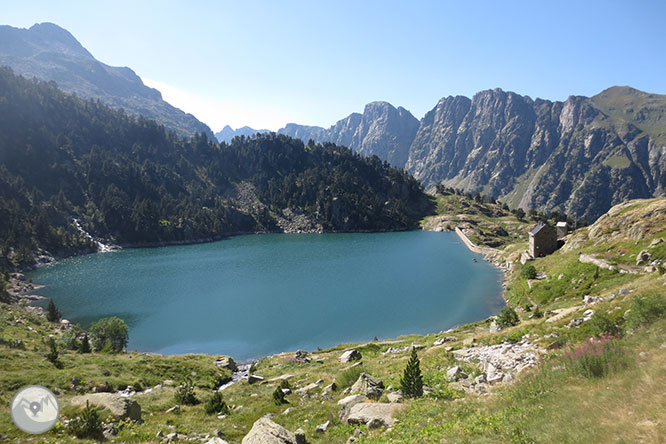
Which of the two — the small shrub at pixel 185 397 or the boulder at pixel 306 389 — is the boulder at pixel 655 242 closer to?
the boulder at pixel 306 389

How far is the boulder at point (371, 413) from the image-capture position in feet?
48.5

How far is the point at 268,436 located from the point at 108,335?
147 ft

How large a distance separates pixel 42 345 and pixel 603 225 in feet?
300

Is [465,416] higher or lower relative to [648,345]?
lower

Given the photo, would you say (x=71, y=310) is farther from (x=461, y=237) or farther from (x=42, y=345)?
(x=461, y=237)

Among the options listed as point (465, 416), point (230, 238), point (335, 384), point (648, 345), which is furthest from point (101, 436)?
point (230, 238)

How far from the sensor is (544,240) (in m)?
80.1

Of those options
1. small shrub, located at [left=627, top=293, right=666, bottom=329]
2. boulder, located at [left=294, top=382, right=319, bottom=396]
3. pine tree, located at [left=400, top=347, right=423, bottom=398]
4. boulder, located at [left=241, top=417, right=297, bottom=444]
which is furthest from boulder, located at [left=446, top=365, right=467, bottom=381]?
boulder, located at [left=294, top=382, right=319, bottom=396]

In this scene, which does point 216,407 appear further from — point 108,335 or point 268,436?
point 108,335

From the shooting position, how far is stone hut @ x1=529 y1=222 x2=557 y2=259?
261 feet

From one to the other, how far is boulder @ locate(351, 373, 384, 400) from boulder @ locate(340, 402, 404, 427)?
2498mm

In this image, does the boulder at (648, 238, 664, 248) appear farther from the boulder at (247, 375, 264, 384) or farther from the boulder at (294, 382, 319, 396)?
→ the boulder at (247, 375, 264, 384)

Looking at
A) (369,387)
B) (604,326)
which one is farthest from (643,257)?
(369,387)

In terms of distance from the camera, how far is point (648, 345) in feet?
42.9
